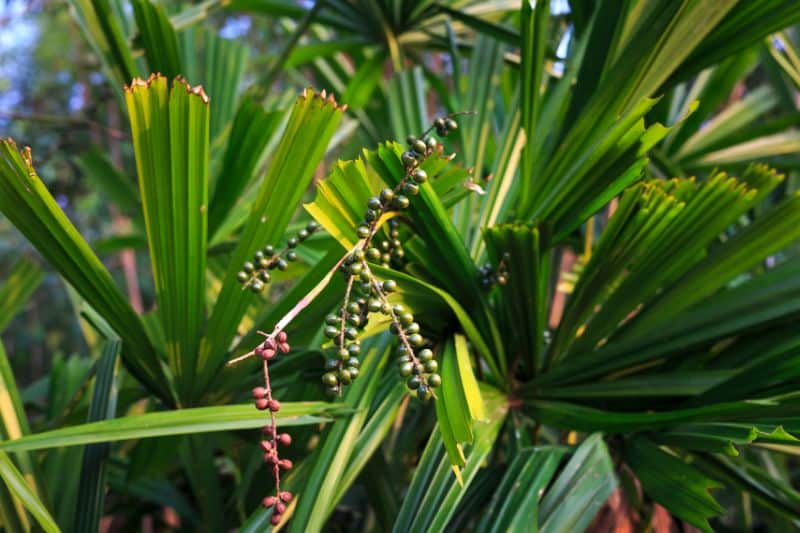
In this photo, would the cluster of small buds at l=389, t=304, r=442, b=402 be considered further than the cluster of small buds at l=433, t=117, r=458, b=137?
No

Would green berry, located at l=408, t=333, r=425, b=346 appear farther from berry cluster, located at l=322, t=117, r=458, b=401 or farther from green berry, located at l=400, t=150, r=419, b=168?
green berry, located at l=400, t=150, r=419, b=168

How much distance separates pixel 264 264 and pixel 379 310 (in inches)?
5.7

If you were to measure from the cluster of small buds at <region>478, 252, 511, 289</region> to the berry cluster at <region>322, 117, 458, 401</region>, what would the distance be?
13 cm

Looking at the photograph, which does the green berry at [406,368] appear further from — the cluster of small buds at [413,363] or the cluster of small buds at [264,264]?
the cluster of small buds at [264,264]

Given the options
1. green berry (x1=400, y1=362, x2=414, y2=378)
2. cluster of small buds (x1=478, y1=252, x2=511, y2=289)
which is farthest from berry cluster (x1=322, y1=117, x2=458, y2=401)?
cluster of small buds (x1=478, y1=252, x2=511, y2=289)

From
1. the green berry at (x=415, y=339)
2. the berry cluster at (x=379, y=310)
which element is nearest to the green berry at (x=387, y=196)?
the berry cluster at (x=379, y=310)

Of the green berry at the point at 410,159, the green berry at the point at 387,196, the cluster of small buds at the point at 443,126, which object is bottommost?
the green berry at the point at 387,196

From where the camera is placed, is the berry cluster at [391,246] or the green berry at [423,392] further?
the berry cluster at [391,246]

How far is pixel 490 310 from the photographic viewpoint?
0.69 meters

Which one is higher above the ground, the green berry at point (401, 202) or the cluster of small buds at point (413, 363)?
the green berry at point (401, 202)

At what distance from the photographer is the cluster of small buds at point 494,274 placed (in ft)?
2.16

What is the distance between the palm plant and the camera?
57 cm

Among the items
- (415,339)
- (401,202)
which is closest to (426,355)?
(415,339)

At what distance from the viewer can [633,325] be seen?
73 cm
